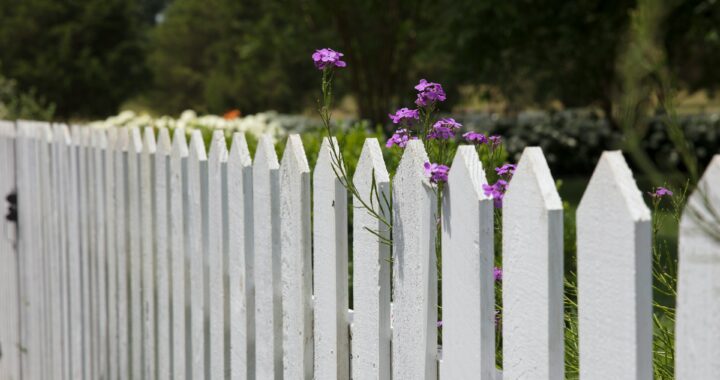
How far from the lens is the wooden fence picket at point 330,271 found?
202 centimetres

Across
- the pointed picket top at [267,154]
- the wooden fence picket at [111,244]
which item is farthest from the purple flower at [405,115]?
the wooden fence picket at [111,244]

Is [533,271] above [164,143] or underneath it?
underneath

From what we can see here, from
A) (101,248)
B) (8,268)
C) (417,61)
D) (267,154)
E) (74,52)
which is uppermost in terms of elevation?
(74,52)

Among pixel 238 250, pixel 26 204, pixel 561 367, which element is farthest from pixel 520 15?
pixel 561 367

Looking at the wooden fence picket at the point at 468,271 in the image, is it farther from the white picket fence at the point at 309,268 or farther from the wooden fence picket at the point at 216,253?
the wooden fence picket at the point at 216,253

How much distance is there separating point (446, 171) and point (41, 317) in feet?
9.93

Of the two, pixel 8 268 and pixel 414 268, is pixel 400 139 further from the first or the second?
pixel 8 268

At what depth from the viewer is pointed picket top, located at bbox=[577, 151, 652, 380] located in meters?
1.27

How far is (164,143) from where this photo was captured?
2930mm

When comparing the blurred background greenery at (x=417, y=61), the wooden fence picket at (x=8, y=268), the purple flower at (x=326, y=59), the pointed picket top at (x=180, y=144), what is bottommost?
the wooden fence picket at (x=8, y=268)

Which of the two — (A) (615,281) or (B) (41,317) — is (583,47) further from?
(A) (615,281)

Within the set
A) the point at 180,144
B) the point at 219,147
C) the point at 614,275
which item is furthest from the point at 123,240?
the point at 614,275

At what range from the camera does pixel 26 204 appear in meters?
4.25

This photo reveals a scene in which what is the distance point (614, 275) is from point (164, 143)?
1.96 metres
